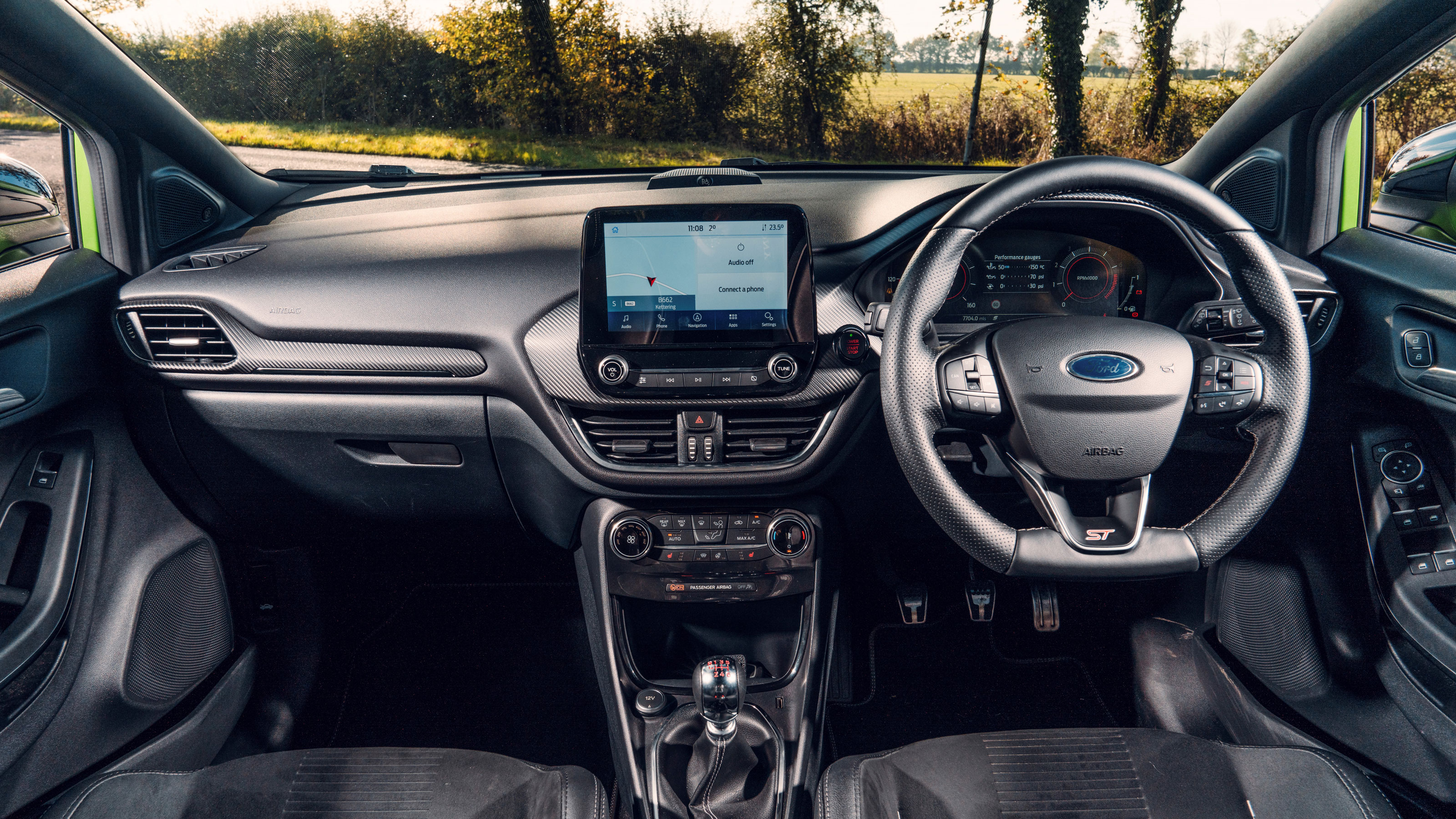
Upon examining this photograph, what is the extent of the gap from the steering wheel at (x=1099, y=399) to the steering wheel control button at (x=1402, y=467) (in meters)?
0.72

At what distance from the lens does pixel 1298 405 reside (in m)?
1.45

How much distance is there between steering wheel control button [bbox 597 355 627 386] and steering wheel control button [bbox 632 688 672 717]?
0.73m

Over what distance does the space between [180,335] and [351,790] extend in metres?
1.13

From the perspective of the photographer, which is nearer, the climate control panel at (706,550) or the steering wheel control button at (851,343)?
the steering wheel control button at (851,343)

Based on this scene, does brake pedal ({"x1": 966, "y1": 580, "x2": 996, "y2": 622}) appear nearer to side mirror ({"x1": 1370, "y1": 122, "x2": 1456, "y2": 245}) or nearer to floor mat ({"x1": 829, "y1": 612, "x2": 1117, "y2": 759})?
floor mat ({"x1": 829, "y1": 612, "x2": 1117, "y2": 759})

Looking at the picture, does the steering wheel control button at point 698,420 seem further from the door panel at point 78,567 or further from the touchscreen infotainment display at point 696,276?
the door panel at point 78,567

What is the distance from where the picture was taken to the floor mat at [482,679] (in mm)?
2299

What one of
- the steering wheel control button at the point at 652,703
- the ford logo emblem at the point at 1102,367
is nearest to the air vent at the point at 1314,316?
the ford logo emblem at the point at 1102,367

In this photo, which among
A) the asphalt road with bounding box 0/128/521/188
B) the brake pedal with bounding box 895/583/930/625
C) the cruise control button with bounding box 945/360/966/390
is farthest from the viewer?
the brake pedal with bounding box 895/583/930/625

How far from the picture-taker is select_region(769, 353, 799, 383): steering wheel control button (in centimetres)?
181

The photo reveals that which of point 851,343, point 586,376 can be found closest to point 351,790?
point 586,376

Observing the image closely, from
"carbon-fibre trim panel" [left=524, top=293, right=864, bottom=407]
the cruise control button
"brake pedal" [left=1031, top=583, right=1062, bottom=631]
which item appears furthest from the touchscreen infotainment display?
"brake pedal" [left=1031, top=583, right=1062, bottom=631]

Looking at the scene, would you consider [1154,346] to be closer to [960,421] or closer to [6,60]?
[960,421]

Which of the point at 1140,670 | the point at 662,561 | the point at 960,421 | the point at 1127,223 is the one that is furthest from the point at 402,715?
the point at 1127,223
